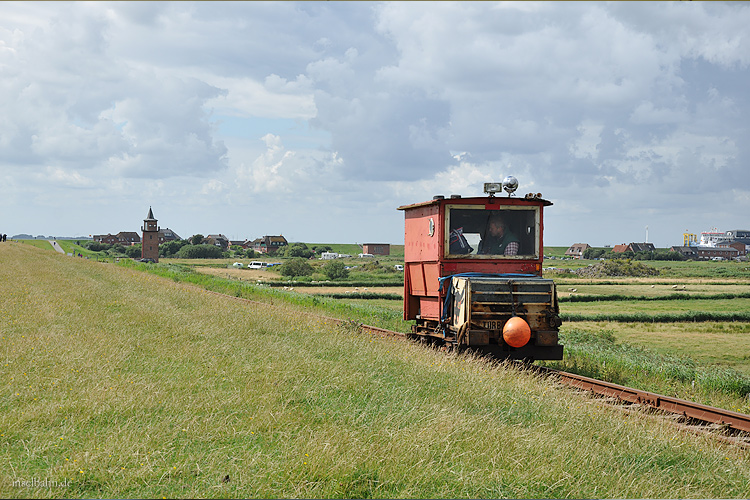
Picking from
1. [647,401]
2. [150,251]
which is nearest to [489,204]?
[647,401]

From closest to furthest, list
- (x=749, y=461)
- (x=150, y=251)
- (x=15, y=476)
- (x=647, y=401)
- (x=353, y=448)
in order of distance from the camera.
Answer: (x=15, y=476) < (x=353, y=448) < (x=749, y=461) < (x=647, y=401) < (x=150, y=251)

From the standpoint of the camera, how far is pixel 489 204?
11609 mm

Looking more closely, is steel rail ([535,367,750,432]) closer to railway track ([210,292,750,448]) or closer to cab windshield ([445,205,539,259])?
railway track ([210,292,750,448])

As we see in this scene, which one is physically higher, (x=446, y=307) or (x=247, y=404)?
(x=446, y=307)

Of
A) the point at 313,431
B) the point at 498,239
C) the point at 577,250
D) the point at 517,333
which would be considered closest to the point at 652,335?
the point at 498,239

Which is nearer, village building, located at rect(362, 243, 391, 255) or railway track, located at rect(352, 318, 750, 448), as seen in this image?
railway track, located at rect(352, 318, 750, 448)

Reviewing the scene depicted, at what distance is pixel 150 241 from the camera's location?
12044cm

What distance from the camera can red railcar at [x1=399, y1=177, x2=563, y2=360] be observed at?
33.8ft

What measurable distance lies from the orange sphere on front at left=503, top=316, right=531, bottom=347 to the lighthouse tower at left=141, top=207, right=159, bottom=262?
11593 centimetres

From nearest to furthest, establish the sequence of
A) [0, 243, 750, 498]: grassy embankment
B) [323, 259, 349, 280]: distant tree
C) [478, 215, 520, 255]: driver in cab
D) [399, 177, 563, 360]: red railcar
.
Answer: [0, 243, 750, 498]: grassy embankment, [399, 177, 563, 360]: red railcar, [478, 215, 520, 255]: driver in cab, [323, 259, 349, 280]: distant tree

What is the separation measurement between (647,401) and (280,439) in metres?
6.14

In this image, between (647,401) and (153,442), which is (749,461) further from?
(153,442)

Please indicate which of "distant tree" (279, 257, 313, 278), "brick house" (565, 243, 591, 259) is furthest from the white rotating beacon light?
"brick house" (565, 243, 591, 259)

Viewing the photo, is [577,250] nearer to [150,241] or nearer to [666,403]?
[150,241]
